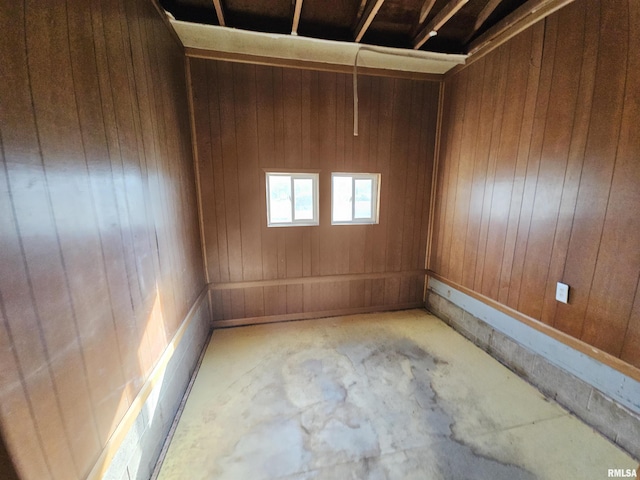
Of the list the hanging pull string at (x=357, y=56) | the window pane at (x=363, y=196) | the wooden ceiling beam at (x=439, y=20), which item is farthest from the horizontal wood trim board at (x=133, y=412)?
the wooden ceiling beam at (x=439, y=20)

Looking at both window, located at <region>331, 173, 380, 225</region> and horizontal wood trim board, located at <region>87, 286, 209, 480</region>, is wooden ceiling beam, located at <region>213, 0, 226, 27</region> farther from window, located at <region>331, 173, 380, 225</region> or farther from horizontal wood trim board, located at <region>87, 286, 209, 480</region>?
horizontal wood trim board, located at <region>87, 286, 209, 480</region>

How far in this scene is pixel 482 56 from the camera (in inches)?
100

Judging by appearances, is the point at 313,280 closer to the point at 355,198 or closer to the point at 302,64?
the point at 355,198

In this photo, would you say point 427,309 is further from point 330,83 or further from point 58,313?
point 58,313

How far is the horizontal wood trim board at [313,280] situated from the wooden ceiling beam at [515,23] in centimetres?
265

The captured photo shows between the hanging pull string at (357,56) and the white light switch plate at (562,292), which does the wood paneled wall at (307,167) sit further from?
the white light switch plate at (562,292)

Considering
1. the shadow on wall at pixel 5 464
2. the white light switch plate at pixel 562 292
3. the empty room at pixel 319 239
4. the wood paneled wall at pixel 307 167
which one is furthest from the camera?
the wood paneled wall at pixel 307 167

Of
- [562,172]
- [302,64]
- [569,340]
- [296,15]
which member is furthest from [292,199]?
[569,340]

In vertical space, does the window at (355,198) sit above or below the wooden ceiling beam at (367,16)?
below

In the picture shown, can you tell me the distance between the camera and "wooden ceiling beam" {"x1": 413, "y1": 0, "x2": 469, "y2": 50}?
2.05 meters

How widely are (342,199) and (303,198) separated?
1.70 feet

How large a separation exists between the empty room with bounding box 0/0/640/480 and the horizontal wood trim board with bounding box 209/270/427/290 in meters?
0.05

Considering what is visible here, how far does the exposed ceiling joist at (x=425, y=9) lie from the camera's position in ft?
7.08

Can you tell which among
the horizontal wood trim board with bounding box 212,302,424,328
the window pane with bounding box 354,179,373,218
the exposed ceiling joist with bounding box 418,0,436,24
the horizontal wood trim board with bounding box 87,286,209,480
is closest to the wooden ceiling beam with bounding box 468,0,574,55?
the exposed ceiling joist with bounding box 418,0,436,24
